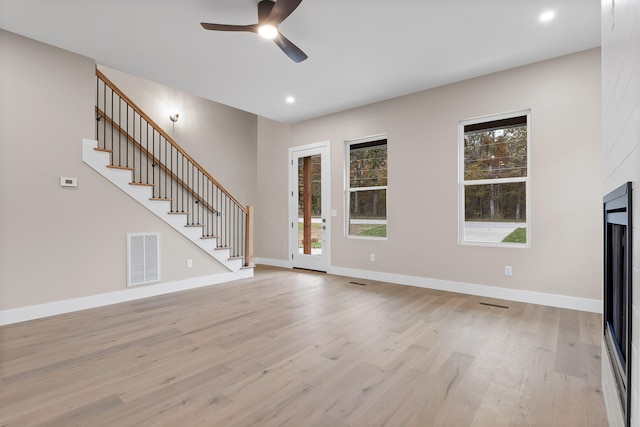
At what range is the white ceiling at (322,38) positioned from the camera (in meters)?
2.89

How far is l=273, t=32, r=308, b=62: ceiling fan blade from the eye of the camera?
302 cm

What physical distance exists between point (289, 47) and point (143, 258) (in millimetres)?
3304

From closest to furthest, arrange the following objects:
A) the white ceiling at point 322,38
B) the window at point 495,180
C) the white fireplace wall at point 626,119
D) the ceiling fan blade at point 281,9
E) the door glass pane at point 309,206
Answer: the white fireplace wall at point 626,119
the ceiling fan blade at point 281,9
the white ceiling at point 322,38
the window at point 495,180
the door glass pane at point 309,206

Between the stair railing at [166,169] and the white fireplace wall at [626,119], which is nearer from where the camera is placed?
the white fireplace wall at [626,119]

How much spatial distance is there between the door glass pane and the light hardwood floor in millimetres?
2371

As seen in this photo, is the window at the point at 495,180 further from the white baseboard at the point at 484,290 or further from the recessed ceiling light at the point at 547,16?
the recessed ceiling light at the point at 547,16

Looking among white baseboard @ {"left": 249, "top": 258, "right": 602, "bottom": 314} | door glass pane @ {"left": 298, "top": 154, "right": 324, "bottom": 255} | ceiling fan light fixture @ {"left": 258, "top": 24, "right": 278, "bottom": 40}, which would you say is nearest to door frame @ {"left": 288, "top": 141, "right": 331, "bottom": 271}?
door glass pane @ {"left": 298, "top": 154, "right": 324, "bottom": 255}

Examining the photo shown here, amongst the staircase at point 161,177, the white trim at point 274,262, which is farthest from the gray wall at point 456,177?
the staircase at point 161,177

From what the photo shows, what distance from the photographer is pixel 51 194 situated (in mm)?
3562

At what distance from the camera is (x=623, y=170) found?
1276 millimetres

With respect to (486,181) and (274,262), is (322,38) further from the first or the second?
(274,262)

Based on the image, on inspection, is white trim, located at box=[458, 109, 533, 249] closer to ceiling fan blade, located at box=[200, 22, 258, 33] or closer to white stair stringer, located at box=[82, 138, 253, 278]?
ceiling fan blade, located at box=[200, 22, 258, 33]

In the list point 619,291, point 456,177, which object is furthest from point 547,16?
point 619,291

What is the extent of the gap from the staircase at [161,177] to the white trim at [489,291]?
2235 mm
